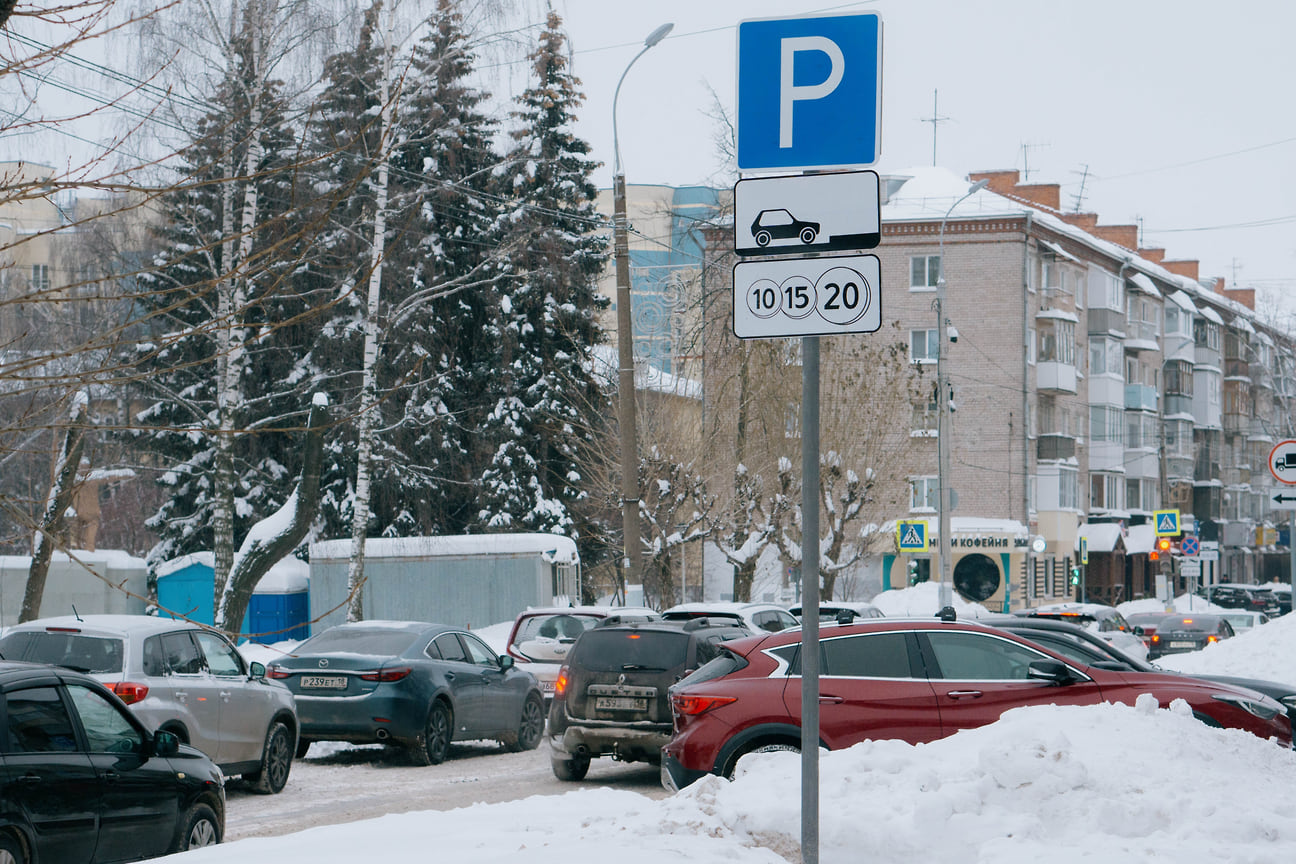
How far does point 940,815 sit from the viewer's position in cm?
723

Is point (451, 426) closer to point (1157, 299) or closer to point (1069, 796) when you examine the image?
point (1069, 796)

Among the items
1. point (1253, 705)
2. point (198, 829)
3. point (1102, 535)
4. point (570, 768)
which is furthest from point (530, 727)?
point (1102, 535)

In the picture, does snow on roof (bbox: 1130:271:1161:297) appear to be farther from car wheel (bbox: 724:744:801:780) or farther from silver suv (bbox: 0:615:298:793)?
car wheel (bbox: 724:744:801:780)

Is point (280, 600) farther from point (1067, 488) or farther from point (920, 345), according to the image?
point (1067, 488)

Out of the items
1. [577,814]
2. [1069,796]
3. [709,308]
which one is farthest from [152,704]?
[709,308]

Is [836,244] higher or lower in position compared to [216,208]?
lower

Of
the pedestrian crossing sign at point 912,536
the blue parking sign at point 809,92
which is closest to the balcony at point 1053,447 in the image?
the pedestrian crossing sign at point 912,536

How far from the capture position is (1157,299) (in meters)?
73.2

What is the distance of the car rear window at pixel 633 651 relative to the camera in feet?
46.0

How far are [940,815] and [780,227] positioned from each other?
3.37 metres

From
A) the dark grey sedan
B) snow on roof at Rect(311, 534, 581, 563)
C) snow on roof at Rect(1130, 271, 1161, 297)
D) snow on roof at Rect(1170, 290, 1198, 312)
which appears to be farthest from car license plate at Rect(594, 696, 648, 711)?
snow on roof at Rect(1170, 290, 1198, 312)

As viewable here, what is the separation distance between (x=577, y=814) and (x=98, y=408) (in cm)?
3321

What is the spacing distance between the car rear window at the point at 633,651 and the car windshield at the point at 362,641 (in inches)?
106

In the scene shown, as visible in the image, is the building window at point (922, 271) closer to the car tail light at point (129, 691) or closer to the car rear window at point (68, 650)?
the car rear window at point (68, 650)
